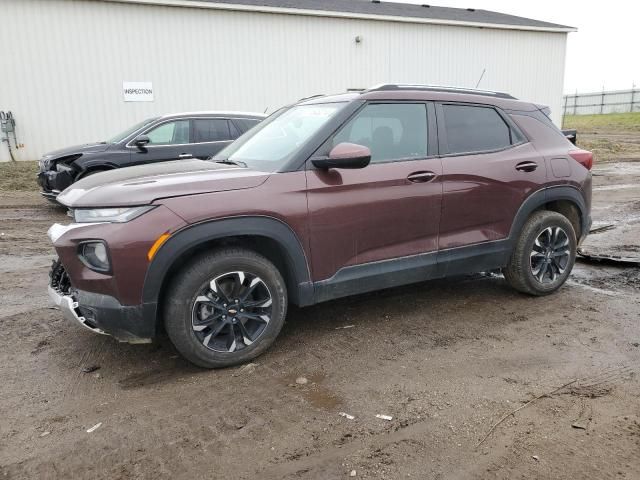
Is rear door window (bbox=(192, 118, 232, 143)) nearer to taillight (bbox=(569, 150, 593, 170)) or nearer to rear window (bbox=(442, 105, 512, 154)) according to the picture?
rear window (bbox=(442, 105, 512, 154))

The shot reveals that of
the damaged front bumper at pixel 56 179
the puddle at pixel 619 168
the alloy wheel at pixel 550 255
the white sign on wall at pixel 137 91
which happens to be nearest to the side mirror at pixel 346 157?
the alloy wheel at pixel 550 255

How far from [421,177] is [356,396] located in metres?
1.77

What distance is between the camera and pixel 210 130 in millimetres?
9523

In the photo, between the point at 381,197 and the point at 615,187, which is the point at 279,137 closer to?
the point at 381,197

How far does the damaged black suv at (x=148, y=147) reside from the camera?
902cm

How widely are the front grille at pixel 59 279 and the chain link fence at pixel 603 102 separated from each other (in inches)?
2274

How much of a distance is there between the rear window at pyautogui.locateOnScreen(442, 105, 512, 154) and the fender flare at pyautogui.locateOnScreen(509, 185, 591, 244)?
54 centimetres

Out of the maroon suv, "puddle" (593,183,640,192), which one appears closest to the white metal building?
"puddle" (593,183,640,192)

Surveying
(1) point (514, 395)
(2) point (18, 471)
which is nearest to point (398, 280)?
(1) point (514, 395)

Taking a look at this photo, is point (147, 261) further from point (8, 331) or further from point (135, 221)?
point (8, 331)

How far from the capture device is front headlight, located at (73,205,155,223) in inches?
124

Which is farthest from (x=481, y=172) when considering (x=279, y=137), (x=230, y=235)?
(x=230, y=235)

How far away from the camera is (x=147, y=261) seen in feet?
10.3

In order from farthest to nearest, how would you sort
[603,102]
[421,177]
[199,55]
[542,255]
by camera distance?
[603,102]
[199,55]
[542,255]
[421,177]
